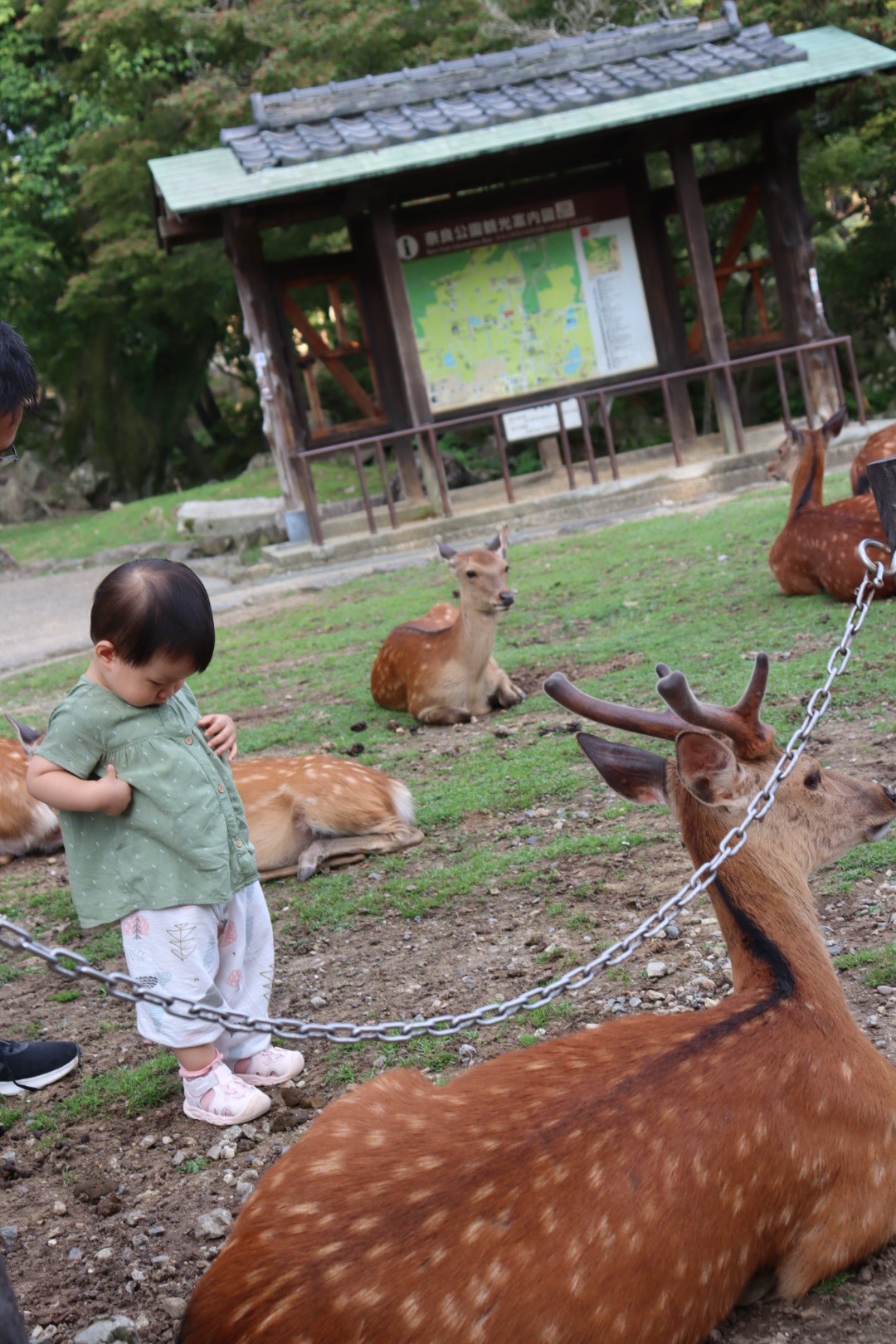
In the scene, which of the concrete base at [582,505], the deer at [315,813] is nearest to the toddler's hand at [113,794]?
the deer at [315,813]

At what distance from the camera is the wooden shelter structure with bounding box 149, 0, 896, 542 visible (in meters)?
13.1

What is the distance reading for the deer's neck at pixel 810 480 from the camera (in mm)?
7156

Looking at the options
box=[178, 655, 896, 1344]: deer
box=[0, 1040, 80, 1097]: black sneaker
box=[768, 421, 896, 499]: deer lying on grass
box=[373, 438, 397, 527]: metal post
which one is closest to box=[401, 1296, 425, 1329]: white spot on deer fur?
box=[178, 655, 896, 1344]: deer

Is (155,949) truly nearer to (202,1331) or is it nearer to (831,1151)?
(202,1331)

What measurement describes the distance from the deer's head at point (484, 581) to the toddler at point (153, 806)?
343 centimetres

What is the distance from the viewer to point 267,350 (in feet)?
45.9

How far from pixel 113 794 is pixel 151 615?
0.42m

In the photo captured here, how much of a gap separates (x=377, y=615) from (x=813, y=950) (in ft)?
22.7

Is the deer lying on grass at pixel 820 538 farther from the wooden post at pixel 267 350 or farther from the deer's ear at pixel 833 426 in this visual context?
the wooden post at pixel 267 350

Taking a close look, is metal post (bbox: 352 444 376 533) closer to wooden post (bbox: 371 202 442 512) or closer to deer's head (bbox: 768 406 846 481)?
wooden post (bbox: 371 202 442 512)

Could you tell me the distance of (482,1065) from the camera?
7.95 feet

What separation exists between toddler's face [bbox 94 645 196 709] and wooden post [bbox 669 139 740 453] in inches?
445

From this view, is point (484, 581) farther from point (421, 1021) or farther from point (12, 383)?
point (421, 1021)

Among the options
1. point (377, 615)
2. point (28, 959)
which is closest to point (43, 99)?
point (377, 615)
